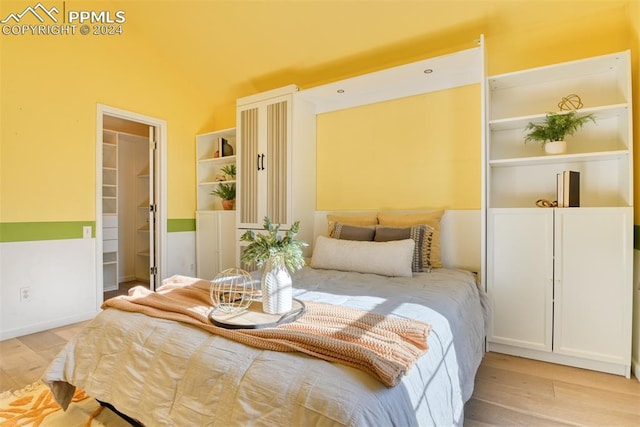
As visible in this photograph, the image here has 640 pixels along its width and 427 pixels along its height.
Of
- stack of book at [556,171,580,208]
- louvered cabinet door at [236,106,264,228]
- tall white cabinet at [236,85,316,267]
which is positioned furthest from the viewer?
louvered cabinet door at [236,106,264,228]

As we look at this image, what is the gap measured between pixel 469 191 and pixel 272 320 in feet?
7.01

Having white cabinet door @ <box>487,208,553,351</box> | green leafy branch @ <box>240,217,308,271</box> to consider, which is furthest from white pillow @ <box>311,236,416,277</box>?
green leafy branch @ <box>240,217,308,271</box>

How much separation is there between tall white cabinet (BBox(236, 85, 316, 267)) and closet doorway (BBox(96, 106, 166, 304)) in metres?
1.09

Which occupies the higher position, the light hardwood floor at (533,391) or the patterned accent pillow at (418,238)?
the patterned accent pillow at (418,238)

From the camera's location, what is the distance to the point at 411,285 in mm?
2051

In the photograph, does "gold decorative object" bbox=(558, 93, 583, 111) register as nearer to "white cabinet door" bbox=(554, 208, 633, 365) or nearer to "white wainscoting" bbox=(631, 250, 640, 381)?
"white cabinet door" bbox=(554, 208, 633, 365)

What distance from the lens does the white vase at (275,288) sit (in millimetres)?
1469

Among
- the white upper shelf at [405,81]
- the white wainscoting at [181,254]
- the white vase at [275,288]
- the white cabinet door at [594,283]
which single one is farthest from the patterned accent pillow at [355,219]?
the white wainscoting at [181,254]

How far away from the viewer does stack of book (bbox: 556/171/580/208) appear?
88.8 inches

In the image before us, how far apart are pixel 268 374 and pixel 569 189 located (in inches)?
92.9

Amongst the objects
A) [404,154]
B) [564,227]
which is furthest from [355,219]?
[564,227]

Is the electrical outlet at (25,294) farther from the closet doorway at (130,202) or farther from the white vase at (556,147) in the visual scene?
the white vase at (556,147)

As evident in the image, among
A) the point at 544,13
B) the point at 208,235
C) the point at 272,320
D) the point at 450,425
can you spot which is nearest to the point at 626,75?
the point at 544,13

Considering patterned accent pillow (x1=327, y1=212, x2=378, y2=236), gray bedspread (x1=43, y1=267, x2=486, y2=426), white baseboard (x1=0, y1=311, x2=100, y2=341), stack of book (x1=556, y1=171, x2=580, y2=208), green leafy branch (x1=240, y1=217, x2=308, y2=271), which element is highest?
stack of book (x1=556, y1=171, x2=580, y2=208)
